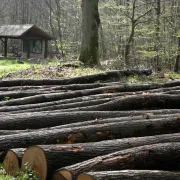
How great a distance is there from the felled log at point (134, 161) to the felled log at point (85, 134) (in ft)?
2.94

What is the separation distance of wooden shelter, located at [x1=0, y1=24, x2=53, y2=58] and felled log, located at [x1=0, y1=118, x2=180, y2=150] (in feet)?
107

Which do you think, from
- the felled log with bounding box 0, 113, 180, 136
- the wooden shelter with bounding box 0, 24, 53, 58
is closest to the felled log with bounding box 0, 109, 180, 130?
the felled log with bounding box 0, 113, 180, 136

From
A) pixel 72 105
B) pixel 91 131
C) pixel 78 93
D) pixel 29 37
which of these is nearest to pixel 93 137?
pixel 91 131

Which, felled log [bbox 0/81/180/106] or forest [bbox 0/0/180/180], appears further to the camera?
felled log [bbox 0/81/180/106]

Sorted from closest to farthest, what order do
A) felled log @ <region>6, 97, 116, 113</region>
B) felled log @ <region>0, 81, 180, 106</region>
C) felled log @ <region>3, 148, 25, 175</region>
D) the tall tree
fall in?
felled log @ <region>3, 148, 25, 175</region> < felled log @ <region>6, 97, 116, 113</region> < felled log @ <region>0, 81, 180, 106</region> < the tall tree

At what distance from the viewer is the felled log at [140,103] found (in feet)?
22.8

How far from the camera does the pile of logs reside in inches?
158

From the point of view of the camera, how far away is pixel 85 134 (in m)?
5.08

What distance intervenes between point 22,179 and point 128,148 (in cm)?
138

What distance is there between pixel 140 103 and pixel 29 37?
32.5 metres

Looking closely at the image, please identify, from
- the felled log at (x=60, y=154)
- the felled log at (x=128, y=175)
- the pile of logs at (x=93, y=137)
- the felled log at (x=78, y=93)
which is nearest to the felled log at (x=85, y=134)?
the pile of logs at (x=93, y=137)

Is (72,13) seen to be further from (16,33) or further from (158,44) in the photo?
(158,44)

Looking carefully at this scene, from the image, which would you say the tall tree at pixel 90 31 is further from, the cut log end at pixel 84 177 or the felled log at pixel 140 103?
the cut log end at pixel 84 177

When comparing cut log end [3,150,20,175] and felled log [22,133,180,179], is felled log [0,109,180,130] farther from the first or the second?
felled log [22,133,180,179]
